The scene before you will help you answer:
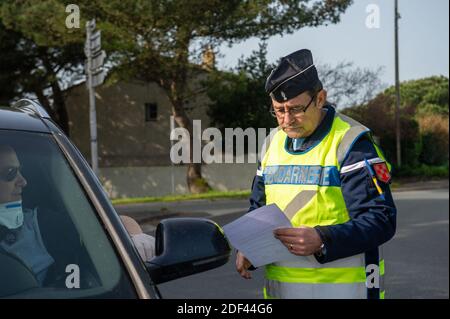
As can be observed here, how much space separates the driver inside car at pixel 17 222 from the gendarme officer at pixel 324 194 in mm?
687

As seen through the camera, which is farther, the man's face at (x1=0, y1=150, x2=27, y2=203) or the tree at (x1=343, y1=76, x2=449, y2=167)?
the tree at (x1=343, y1=76, x2=449, y2=167)

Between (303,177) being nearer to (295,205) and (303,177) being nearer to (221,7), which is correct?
(295,205)

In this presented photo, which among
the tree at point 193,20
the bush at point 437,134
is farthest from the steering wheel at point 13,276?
the bush at point 437,134

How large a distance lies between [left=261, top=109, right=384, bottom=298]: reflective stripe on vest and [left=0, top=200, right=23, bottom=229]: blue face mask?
2.62 feet

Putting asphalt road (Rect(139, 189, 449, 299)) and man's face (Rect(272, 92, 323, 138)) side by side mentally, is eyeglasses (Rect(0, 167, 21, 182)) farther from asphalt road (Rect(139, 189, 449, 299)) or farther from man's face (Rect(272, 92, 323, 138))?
asphalt road (Rect(139, 189, 449, 299))

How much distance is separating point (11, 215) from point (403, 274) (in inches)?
247

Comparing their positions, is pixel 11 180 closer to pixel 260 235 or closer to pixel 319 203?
pixel 260 235

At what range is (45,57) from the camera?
2420 cm

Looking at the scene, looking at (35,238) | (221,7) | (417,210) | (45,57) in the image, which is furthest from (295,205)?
(45,57)

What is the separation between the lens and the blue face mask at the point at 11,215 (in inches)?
68.6

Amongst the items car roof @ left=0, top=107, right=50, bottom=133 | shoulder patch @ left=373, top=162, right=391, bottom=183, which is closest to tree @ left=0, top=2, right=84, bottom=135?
car roof @ left=0, top=107, right=50, bottom=133

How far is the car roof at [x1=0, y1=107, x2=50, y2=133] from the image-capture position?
1879mm

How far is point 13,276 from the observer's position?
5.31 ft

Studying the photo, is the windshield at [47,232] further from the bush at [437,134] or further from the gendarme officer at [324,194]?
the bush at [437,134]
